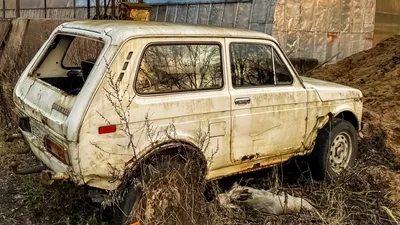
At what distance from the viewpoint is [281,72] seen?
496cm

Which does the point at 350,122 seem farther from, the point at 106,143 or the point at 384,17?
the point at 384,17

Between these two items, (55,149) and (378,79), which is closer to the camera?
(55,149)

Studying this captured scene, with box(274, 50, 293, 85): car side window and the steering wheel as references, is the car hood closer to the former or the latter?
box(274, 50, 293, 85): car side window

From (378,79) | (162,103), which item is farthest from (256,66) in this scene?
(378,79)

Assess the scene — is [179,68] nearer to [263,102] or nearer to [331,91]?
[263,102]

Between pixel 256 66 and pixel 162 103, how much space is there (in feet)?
4.22

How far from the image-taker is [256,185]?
5215mm

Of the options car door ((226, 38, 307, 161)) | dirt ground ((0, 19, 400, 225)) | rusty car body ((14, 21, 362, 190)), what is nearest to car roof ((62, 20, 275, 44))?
rusty car body ((14, 21, 362, 190))

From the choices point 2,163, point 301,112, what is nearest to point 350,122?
point 301,112

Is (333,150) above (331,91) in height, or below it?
Answer: below

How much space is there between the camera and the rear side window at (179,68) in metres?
3.92

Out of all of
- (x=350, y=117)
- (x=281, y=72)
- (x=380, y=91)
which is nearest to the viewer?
(x=281, y=72)

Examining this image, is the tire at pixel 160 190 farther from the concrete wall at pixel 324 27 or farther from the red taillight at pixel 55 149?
the concrete wall at pixel 324 27

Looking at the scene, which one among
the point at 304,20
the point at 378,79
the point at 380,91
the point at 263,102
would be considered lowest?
the point at 380,91
